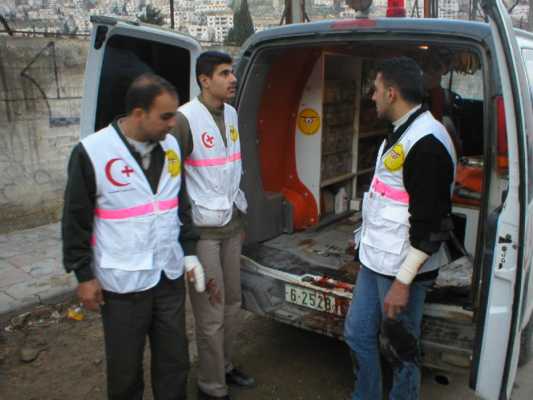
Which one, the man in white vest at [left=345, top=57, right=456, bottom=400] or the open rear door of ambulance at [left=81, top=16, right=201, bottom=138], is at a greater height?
the open rear door of ambulance at [left=81, top=16, right=201, bottom=138]

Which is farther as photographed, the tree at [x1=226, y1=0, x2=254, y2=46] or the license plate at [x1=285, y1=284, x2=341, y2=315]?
the tree at [x1=226, y1=0, x2=254, y2=46]

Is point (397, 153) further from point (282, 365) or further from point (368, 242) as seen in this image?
point (282, 365)

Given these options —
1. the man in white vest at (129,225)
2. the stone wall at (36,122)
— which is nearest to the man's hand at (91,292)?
the man in white vest at (129,225)

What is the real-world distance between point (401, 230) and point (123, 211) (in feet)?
4.02

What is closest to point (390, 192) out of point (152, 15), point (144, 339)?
point (144, 339)

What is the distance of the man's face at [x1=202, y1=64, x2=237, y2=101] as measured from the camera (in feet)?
9.33

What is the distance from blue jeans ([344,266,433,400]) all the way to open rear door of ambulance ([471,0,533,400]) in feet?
0.97

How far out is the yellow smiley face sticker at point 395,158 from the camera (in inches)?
92.6

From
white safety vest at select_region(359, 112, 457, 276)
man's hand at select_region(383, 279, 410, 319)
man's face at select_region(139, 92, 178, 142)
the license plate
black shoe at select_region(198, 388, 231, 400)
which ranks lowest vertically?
black shoe at select_region(198, 388, 231, 400)

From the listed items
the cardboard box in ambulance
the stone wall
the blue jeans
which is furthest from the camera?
the stone wall

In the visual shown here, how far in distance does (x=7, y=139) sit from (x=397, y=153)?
14.9 ft

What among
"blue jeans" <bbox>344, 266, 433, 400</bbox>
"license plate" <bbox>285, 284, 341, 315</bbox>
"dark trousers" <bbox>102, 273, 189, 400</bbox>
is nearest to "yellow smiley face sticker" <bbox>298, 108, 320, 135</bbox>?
"license plate" <bbox>285, 284, 341, 315</bbox>

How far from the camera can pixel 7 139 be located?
5504 millimetres

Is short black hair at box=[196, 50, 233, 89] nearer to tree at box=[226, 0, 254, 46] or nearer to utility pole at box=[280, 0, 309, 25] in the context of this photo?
utility pole at box=[280, 0, 309, 25]
